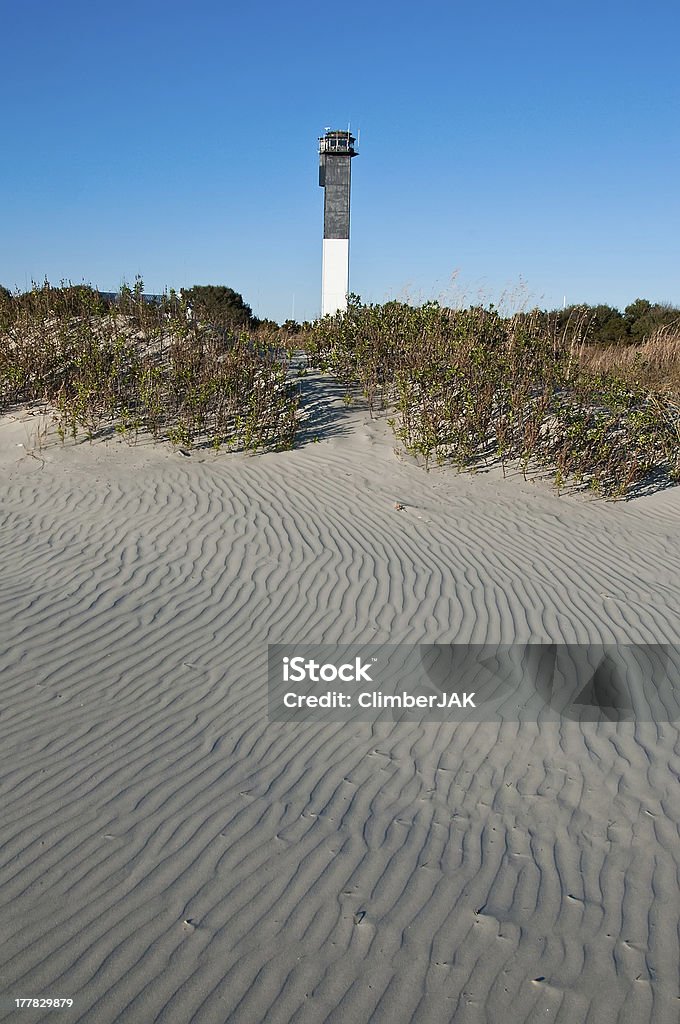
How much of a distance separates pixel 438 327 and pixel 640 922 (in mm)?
10474

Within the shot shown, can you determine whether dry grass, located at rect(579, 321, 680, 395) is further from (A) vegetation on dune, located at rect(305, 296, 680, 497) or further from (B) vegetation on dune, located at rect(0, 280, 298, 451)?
(B) vegetation on dune, located at rect(0, 280, 298, 451)

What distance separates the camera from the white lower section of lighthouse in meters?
22.8

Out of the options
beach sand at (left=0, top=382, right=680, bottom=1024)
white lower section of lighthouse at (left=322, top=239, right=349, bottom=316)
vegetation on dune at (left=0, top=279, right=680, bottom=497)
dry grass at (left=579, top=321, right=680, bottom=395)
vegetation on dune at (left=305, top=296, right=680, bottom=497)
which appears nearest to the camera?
beach sand at (left=0, top=382, right=680, bottom=1024)

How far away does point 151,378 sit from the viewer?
1073 cm

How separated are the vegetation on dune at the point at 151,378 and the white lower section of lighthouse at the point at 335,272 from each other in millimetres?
10785

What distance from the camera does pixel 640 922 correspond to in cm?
303

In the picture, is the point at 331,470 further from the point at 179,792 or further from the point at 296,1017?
the point at 296,1017

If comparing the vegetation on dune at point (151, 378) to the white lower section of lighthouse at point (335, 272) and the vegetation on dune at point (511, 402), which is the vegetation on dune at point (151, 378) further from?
the white lower section of lighthouse at point (335, 272)

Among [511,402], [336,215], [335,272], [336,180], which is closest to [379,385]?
[511,402]
